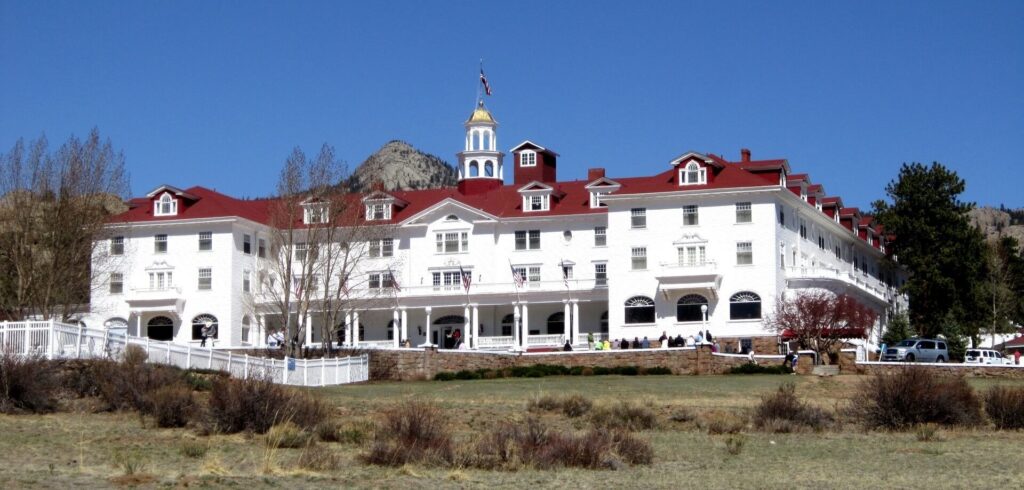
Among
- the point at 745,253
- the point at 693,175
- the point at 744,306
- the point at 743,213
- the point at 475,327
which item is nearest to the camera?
the point at 744,306

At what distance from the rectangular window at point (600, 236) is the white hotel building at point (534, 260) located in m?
0.08

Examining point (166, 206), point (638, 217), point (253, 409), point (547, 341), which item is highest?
point (166, 206)

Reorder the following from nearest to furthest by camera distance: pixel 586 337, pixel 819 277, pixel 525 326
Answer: pixel 819 277, pixel 586 337, pixel 525 326

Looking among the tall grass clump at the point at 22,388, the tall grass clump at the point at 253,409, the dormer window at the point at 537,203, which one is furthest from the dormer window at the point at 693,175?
the tall grass clump at the point at 253,409

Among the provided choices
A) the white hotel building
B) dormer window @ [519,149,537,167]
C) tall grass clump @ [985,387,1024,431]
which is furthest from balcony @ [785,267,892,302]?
tall grass clump @ [985,387,1024,431]

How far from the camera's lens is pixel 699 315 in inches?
2820

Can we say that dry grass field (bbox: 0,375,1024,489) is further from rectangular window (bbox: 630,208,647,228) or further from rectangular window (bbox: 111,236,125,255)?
rectangular window (bbox: 111,236,125,255)

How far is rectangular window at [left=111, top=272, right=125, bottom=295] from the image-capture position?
3152 inches

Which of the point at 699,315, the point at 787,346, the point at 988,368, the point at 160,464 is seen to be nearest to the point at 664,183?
the point at 699,315

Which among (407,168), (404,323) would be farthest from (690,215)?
(407,168)

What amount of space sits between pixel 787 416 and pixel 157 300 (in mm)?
52324

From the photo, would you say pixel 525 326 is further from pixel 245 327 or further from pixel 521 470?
pixel 521 470

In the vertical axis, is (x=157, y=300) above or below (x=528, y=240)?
below

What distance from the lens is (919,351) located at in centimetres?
6241
